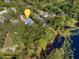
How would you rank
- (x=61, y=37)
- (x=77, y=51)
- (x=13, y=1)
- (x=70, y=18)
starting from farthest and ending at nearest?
(x=70, y=18) → (x=13, y=1) → (x=61, y=37) → (x=77, y=51)

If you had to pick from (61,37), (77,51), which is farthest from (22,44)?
(61,37)

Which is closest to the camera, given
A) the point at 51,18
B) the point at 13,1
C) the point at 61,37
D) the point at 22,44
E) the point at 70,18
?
the point at 22,44

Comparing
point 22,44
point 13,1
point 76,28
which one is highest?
point 22,44

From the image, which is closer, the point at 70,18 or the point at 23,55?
the point at 23,55

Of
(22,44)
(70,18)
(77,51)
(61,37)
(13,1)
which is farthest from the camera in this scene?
(70,18)

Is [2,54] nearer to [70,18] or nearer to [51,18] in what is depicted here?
[51,18]

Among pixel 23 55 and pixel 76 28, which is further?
pixel 76 28

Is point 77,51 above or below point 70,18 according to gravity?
above

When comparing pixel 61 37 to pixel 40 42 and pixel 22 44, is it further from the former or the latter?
pixel 22 44

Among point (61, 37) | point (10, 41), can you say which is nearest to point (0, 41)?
point (10, 41)
